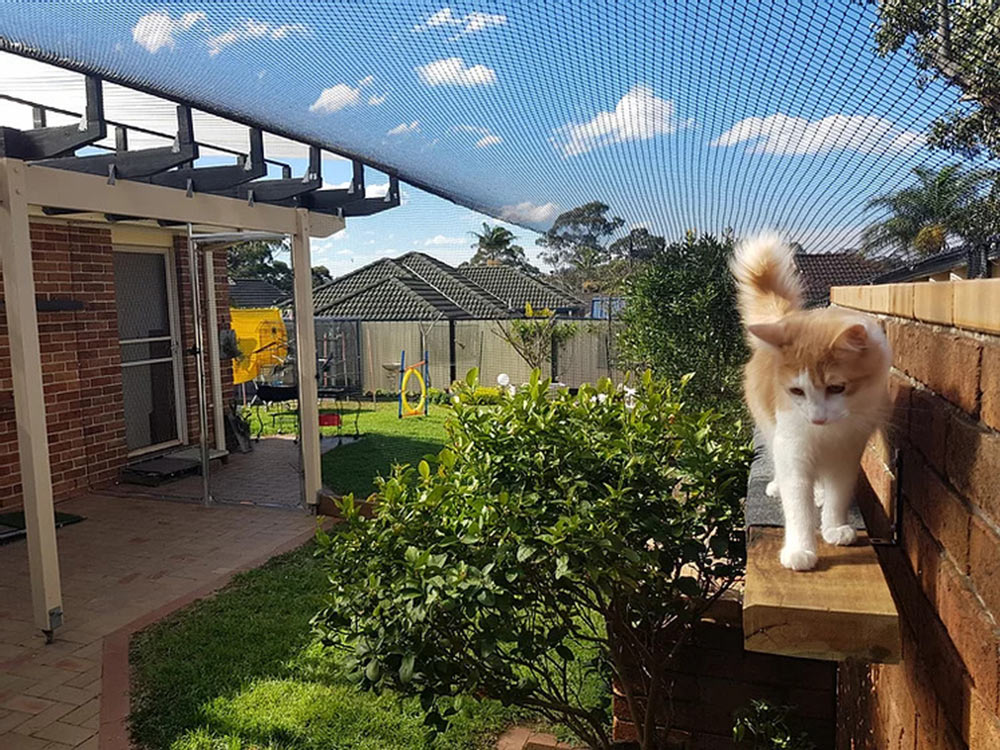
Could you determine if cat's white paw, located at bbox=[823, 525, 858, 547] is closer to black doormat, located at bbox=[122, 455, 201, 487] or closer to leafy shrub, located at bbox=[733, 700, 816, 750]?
leafy shrub, located at bbox=[733, 700, 816, 750]

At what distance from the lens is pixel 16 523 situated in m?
6.35

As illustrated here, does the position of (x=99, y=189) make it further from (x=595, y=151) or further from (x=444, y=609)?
(x=444, y=609)

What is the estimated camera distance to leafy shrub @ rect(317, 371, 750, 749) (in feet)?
6.43

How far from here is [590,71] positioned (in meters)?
3.32

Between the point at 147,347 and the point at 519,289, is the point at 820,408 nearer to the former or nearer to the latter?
the point at 147,347

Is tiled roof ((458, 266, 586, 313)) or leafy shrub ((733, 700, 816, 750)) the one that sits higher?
tiled roof ((458, 266, 586, 313))

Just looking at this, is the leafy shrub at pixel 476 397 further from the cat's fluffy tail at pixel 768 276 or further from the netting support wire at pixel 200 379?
the netting support wire at pixel 200 379

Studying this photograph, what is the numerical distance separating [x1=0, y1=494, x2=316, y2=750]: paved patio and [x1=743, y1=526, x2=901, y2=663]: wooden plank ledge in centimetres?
310

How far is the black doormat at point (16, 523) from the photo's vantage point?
6.04 meters

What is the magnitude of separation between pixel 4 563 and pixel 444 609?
504 centimetres

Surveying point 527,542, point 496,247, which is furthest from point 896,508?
point 496,247

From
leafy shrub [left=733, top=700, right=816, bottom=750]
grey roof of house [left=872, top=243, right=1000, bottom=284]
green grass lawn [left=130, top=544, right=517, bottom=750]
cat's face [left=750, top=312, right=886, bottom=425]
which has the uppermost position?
grey roof of house [left=872, top=243, right=1000, bottom=284]

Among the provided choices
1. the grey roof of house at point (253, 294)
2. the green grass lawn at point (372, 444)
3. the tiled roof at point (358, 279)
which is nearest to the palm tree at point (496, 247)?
the tiled roof at point (358, 279)

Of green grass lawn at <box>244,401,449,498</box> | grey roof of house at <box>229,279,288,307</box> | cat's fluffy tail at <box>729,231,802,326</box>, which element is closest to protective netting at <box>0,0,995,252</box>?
cat's fluffy tail at <box>729,231,802,326</box>
